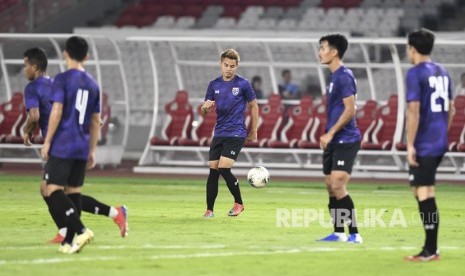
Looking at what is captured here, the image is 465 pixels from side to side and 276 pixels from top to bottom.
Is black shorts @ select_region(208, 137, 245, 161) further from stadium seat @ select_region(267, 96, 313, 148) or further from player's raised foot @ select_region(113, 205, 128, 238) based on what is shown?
stadium seat @ select_region(267, 96, 313, 148)

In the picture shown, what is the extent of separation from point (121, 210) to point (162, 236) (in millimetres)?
1044

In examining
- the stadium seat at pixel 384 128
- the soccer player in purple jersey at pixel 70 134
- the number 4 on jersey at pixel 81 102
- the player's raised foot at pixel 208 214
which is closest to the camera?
the soccer player in purple jersey at pixel 70 134

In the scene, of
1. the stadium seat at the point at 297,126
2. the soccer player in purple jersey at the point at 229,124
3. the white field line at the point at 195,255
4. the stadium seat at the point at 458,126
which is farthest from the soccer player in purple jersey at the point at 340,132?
the stadium seat at the point at 297,126

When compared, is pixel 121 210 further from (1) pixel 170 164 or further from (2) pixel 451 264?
(1) pixel 170 164

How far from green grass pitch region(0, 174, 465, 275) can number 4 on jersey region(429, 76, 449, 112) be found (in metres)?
1.45

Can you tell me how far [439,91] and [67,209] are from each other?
373 centimetres

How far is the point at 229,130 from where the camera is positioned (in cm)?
1667

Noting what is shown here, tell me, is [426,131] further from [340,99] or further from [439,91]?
[340,99]

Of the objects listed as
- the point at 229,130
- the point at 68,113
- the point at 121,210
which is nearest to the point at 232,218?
the point at 229,130

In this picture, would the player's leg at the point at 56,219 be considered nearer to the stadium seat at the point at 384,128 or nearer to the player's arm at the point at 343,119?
the player's arm at the point at 343,119

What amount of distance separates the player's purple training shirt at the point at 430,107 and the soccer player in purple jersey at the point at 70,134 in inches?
123

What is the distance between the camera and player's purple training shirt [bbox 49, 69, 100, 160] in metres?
11.6

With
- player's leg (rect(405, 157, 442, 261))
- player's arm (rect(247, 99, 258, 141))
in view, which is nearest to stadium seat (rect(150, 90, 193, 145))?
player's arm (rect(247, 99, 258, 141))

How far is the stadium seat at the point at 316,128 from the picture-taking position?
2717cm
